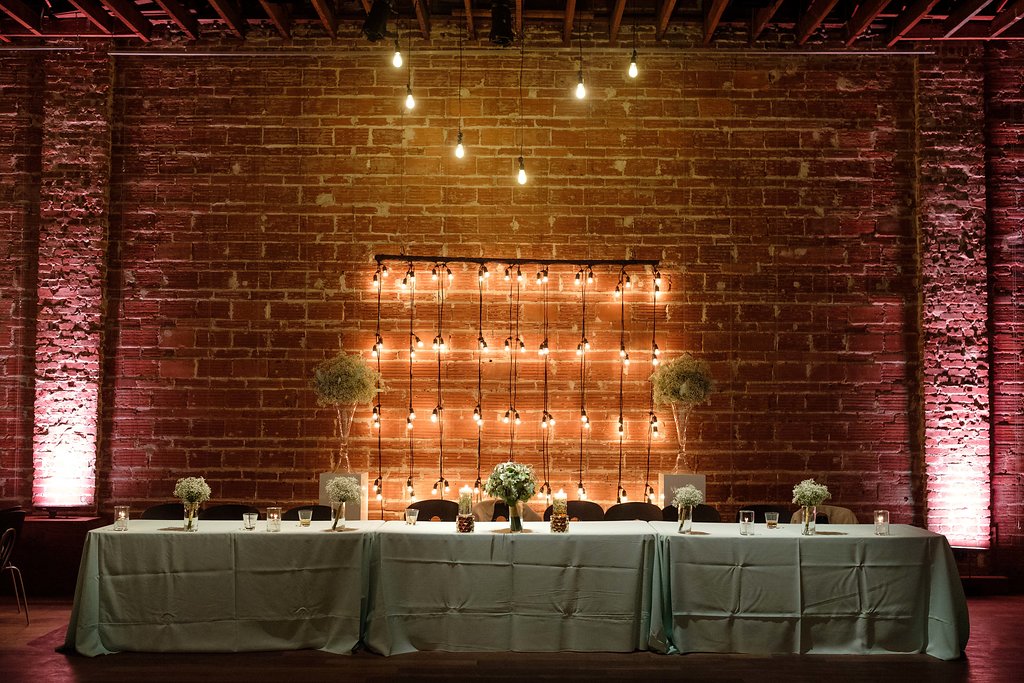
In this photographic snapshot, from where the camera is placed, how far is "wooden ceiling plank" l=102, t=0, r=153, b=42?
7367mm

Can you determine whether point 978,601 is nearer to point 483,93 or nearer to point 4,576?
point 483,93

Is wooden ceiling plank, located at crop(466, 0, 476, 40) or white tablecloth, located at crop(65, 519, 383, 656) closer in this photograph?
white tablecloth, located at crop(65, 519, 383, 656)

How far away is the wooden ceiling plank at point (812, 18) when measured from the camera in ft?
24.0

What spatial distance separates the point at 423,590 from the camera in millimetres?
5457

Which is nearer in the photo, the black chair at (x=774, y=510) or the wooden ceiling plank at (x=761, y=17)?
the black chair at (x=774, y=510)

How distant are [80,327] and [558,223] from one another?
4.38m

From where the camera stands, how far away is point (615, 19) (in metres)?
7.72

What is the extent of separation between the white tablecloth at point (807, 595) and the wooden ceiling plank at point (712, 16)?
177 inches

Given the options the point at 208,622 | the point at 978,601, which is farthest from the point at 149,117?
the point at 978,601

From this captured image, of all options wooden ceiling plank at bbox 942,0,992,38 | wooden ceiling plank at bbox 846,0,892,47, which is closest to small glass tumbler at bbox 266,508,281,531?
wooden ceiling plank at bbox 846,0,892,47

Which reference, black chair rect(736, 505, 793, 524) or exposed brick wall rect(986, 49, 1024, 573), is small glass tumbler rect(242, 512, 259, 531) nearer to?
black chair rect(736, 505, 793, 524)

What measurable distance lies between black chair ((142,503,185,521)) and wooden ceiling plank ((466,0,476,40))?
4737mm

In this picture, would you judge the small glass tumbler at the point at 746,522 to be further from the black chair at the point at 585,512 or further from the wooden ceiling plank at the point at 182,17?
the wooden ceiling plank at the point at 182,17

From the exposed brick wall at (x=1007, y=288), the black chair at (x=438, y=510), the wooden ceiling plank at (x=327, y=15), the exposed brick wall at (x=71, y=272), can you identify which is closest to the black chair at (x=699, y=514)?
the black chair at (x=438, y=510)
